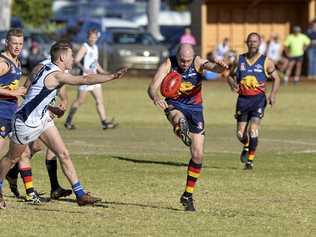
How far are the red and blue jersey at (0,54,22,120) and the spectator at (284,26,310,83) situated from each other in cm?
2851

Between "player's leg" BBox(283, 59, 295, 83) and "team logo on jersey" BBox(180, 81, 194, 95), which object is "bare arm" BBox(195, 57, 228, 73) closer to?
"team logo on jersey" BBox(180, 81, 194, 95)

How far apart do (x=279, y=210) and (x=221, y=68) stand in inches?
67.0

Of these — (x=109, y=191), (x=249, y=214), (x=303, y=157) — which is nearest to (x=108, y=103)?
(x=303, y=157)

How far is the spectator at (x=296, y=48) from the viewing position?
41594 mm

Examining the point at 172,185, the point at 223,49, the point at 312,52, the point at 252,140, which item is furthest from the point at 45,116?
the point at 312,52

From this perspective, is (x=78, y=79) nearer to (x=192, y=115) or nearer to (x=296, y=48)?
(x=192, y=115)

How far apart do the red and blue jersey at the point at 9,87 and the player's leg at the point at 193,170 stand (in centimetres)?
210

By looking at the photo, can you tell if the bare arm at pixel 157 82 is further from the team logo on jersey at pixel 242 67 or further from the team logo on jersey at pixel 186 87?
the team logo on jersey at pixel 242 67

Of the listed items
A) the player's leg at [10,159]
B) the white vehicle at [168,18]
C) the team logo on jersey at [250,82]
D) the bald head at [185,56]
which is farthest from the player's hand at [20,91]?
the white vehicle at [168,18]

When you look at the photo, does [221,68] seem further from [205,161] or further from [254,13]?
[254,13]

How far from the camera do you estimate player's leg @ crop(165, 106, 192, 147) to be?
12.9m

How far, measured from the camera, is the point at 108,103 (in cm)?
3222

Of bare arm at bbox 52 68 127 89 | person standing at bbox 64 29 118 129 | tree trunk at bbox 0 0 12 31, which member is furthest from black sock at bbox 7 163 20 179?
tree trunk at bbox 0 0 12 31

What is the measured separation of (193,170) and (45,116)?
1.74 m
